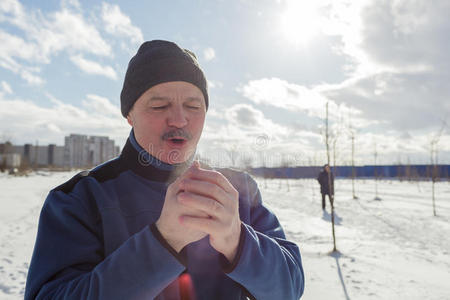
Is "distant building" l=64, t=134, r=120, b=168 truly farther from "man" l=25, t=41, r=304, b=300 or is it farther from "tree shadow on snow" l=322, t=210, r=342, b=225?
"man" l=25, t=41, r=304, b=300

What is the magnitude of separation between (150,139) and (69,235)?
0.49 metres

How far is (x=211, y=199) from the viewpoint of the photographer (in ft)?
2.21

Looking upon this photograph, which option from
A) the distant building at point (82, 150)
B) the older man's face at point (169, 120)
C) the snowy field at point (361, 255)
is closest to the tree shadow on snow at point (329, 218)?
the snowy field at point (361, 255)

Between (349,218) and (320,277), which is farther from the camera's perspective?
(349,218)

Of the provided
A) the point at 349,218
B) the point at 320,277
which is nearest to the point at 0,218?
the point at 320,277

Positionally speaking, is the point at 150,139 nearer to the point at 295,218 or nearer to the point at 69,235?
the point at 69,235

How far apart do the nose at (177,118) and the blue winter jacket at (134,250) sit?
0.21 m

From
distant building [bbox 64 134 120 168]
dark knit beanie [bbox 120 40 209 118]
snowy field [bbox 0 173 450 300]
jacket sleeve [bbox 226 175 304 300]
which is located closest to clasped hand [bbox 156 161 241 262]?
jacket sleeve [bbox 226 175 304 300]

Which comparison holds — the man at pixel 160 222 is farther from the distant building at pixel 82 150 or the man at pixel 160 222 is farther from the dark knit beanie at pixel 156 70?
the distant building at pixel 82 150

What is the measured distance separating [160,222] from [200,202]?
16cm

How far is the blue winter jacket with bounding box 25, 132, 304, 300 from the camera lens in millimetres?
717

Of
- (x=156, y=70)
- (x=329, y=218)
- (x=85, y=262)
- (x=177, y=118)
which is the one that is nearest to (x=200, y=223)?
(x=85, y=262)

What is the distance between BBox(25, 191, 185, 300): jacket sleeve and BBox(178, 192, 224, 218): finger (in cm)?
17

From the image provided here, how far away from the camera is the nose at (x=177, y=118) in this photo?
3.75 feet
